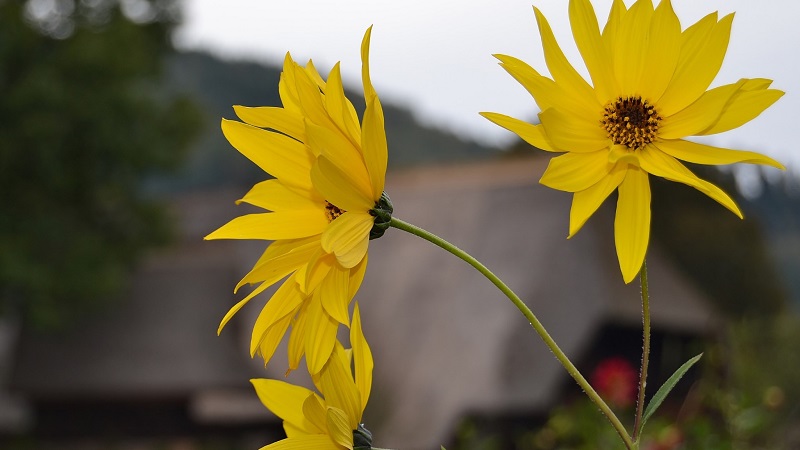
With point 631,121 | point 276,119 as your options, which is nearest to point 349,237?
point 276,119

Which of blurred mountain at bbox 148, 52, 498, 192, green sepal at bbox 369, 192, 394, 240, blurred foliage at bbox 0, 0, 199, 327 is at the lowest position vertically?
green sepal at bbox 369, 192, 394, 240

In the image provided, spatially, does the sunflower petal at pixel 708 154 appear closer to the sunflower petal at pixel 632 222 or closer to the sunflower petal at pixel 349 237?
the sunflower petal at pixel 632 222

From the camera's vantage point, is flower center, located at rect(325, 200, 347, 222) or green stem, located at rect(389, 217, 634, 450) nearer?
green stem, located at rect(389, 217, 634, 450)

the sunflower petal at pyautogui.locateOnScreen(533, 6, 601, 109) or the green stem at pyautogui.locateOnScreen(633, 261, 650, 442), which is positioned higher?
the sunflower petal at pyautogui.locateOnScreen(533, 6, 601, 109)

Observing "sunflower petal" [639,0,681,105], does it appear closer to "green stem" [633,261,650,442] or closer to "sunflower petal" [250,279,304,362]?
"green stem" [633,261,650,442]

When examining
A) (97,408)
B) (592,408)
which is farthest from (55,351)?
(592,408)

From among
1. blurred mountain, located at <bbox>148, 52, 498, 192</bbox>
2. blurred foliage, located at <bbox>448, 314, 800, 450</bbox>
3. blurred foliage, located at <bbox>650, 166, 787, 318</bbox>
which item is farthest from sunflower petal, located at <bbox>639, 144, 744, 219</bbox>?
blurred mountain, located at <bbox>148, 52, 498, 192</bbox>

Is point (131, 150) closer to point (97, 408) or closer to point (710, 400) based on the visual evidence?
point (97, 408)

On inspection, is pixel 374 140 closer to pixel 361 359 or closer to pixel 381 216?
pixel 381 216
